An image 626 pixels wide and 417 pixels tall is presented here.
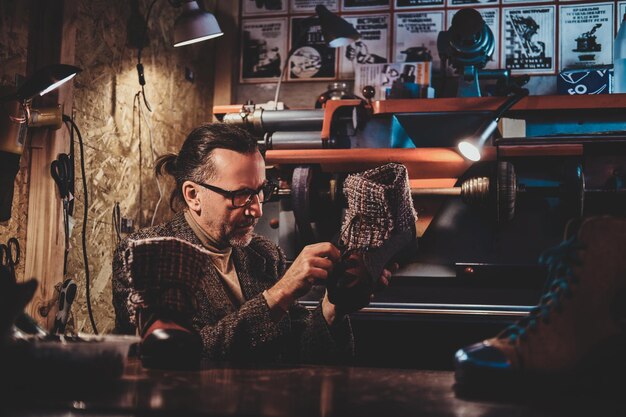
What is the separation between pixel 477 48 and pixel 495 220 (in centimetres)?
87

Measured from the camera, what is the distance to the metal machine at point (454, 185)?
2984mm

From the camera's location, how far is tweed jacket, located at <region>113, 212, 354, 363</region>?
5.74 ft

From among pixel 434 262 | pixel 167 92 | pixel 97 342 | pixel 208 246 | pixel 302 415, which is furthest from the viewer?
pixel 167 92

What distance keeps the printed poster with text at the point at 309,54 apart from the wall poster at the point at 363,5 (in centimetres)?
19

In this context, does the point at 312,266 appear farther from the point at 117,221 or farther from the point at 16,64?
the point at 117,221

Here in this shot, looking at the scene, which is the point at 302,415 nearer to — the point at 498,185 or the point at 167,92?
the point at 498,185

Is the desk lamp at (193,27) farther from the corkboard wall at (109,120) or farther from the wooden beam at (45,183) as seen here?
the wooden beam at (45,183)

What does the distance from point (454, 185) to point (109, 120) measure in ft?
5.35

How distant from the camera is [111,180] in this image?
3002mm

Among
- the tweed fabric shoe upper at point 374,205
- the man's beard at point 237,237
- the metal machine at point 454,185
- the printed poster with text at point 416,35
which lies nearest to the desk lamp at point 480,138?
the metal machine at point 454,185

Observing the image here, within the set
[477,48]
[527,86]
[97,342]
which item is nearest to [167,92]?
[477,48]

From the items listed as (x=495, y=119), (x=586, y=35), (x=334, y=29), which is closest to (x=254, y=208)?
(x=495, y=119)

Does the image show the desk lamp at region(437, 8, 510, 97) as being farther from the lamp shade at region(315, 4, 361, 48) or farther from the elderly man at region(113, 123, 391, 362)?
the elderly man at region(113, 123, 391, 362)

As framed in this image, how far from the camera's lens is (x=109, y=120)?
3.00 metres
